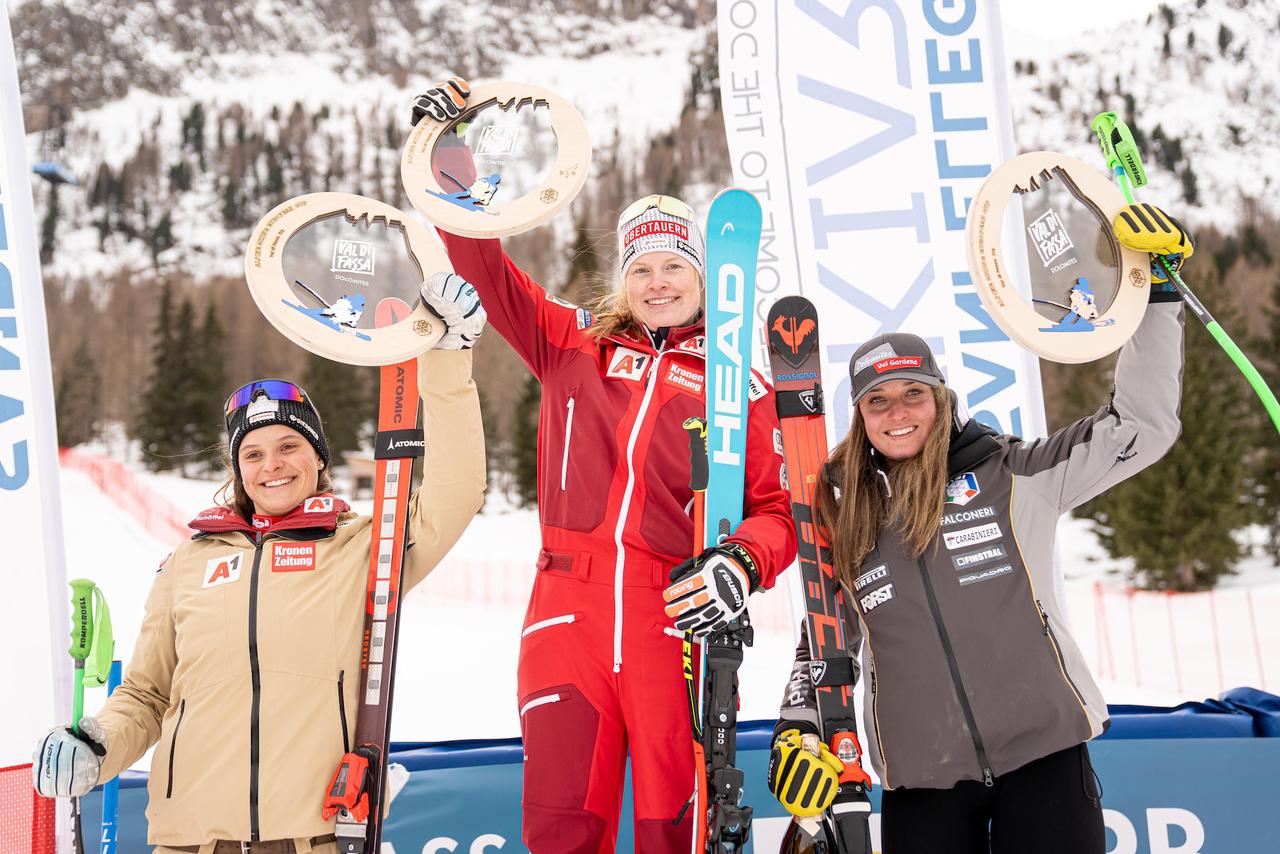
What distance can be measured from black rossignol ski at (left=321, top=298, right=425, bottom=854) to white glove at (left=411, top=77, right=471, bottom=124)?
529mm

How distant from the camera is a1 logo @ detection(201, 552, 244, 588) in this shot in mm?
2182

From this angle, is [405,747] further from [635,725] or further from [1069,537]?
[1069,537]

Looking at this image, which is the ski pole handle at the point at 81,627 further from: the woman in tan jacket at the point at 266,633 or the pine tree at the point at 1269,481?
the pine tree at the point at 1269,481

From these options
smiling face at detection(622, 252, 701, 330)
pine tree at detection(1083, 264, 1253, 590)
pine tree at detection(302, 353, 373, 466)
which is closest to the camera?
smiling face at detection(622, 252, 701, 330)

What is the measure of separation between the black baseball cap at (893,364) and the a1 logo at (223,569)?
146 cm

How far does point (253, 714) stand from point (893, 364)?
1588 millimetres

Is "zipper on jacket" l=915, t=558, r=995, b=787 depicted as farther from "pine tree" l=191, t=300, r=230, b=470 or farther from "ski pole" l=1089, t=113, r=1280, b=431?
"pine tree" l=191, t=300, r=230, b=470

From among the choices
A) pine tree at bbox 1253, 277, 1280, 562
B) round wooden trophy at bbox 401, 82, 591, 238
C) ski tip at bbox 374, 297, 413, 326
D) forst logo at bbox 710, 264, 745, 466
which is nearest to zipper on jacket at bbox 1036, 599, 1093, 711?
forst logo at bbox 710, 264, 745, 466

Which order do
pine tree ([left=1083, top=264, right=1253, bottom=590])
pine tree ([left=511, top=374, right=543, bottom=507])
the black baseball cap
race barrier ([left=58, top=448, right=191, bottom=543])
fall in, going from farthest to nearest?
pine tree ([left=511, top=374, right=543, bottom=507])
pine tree ([left=1083, top=264, right=1253, bottom=590])
race barrier ([left=58, top=448, right=191, bottom=543])
the black baseball cap

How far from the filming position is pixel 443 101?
102 inches

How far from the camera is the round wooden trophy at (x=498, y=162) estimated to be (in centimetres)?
248

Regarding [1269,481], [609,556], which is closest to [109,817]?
[609,556]

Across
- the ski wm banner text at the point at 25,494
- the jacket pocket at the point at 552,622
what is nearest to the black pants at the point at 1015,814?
the jacket pocket at the point at 552,622

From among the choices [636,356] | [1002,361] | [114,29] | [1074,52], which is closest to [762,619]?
[1002,361]
